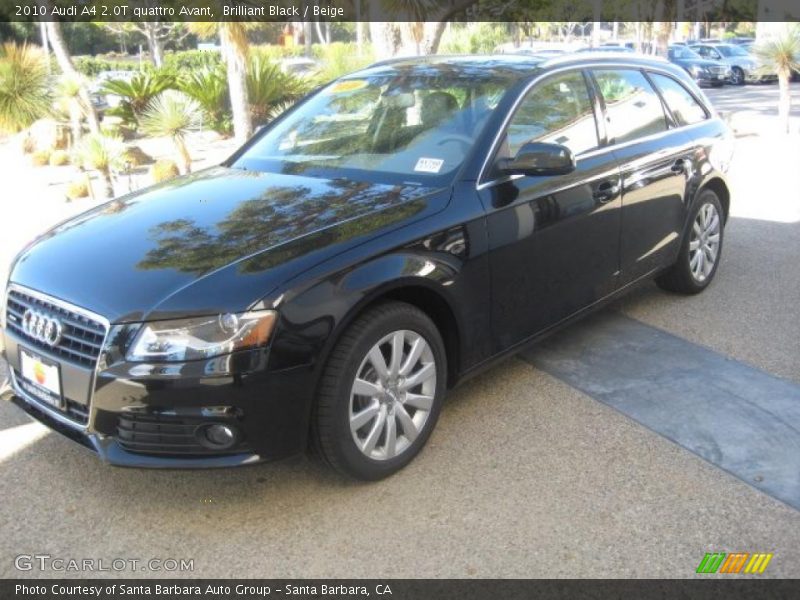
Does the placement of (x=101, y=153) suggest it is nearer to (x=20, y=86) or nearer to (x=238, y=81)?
(x=238, y=81)

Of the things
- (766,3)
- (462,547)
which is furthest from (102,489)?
(766,3)

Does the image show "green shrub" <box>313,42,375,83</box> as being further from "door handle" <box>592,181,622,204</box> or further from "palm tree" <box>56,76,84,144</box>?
"door handle" <box>592,181,622,204</box>

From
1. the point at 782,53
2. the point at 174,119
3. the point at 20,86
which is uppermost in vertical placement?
the point at 782,53

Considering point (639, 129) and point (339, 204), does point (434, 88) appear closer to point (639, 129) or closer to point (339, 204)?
point (339, 204)

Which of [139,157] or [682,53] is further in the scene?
[682,53]

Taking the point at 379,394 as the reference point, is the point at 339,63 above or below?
above

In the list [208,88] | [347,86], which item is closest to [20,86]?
[208,88]

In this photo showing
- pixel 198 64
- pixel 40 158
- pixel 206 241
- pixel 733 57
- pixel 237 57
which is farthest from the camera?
pixel 733 57

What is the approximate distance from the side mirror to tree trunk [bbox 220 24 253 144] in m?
7.46

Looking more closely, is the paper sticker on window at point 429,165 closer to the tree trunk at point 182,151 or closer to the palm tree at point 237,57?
the tree trunk at point 182,151

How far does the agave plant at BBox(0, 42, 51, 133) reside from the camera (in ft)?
35.8

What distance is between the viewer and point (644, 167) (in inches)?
184

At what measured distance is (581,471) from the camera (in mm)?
3418

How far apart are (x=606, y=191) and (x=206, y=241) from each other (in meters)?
2.24
